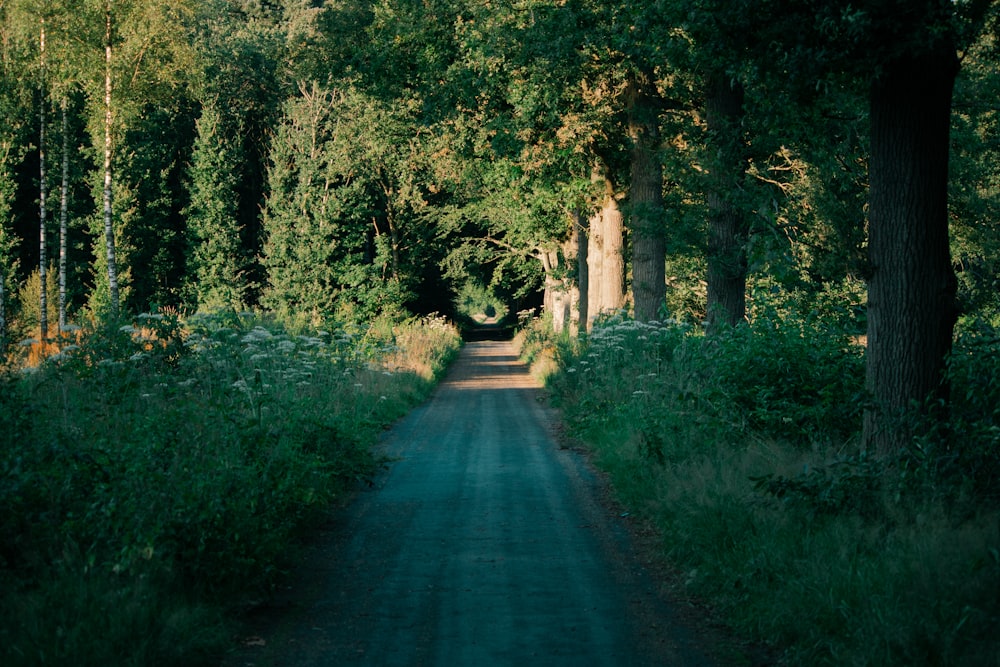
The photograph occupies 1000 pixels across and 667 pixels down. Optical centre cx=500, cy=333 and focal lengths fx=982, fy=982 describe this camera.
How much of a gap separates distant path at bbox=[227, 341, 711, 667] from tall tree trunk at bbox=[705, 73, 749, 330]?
5044 mm

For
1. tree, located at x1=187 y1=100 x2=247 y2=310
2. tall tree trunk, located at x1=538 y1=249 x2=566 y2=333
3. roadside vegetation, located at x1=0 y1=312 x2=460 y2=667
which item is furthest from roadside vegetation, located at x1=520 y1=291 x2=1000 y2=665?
tree, located at x1=187 y1=100 x2=247 y2=310

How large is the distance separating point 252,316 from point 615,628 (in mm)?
13146

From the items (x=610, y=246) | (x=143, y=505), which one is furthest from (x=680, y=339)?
(x=143, y=505)

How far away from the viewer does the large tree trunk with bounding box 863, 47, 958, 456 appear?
8570mm

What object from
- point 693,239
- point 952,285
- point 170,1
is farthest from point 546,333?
point 952,285

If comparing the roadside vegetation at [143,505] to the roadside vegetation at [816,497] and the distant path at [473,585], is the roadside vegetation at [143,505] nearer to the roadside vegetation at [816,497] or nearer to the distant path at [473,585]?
the distant path at [473,585]

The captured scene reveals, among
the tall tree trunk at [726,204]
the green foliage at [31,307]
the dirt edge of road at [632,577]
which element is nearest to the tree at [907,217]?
the dirt edge of road at [632,577]

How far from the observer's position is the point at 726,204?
58.1 feet

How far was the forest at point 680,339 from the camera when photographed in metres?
6.71

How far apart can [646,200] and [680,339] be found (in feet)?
18.1

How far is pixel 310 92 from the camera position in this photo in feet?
150

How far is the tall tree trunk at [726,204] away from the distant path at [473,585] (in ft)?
16.5

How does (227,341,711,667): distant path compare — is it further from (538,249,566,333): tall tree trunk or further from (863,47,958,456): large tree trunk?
(538,249,566,333): tall tree trunk

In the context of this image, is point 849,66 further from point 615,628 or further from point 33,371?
point 33,371
